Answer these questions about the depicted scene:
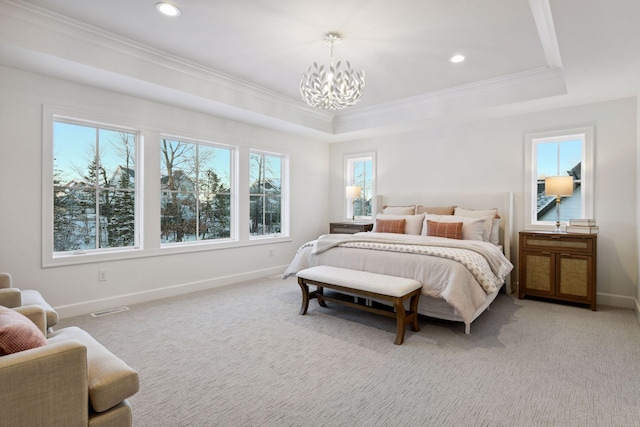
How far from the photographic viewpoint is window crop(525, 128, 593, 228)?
162 inches

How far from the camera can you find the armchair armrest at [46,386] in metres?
1.14

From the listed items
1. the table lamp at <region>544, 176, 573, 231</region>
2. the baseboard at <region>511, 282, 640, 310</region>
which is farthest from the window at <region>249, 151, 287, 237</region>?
Result: the baseboard at <region>511, 282, 640, 310</region>

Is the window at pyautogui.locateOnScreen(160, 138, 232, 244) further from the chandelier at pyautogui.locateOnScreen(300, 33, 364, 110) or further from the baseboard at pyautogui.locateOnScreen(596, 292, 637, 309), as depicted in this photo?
the baseboard at pyautogui.locateOnScreen(596, 292, 637, 309)

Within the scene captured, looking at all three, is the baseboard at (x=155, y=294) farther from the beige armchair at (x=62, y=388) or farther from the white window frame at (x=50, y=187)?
the beige armchair at (x=62, y=388)

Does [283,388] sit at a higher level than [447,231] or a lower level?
lower

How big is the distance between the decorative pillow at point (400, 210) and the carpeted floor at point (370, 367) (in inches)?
78.9

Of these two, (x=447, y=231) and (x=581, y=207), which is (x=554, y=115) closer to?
(x=581, y=207)

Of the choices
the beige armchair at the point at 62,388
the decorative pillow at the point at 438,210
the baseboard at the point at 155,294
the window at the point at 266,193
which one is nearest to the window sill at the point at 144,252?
the window at the point at 266,193

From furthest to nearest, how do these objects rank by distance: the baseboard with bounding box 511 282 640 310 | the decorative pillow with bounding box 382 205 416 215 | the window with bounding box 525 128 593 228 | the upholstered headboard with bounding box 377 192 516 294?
the decorative pillow with bounding box 382 205 416 215 → the upholstered headboard with bounding box 377 192 516 294 → the window with bounding box 525 128 593 228 → the baseboard with bounding box 511 282 640 310

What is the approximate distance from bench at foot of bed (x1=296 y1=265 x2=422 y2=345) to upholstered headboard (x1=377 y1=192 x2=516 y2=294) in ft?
6.93

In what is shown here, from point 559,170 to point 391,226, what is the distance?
89.4 inches

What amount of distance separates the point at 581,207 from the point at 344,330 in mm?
3422

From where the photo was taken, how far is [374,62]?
3.72 metres

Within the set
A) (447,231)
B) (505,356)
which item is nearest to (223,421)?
(505,356)
